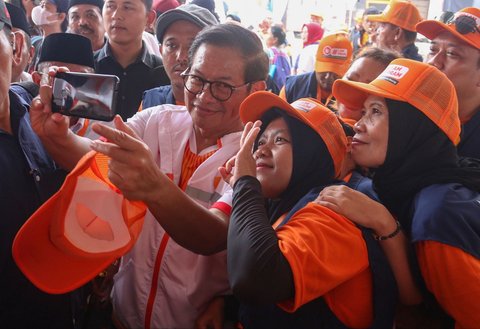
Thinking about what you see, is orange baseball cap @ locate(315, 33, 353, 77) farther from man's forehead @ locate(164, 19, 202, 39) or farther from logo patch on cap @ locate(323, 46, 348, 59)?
man's forehead @ locate(164, 19, 202, 39)

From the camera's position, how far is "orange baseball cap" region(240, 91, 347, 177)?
153cm

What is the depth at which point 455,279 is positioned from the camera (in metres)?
1.22

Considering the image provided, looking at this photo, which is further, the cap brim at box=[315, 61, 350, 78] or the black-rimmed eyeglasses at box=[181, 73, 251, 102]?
the cap brim at box=[315, 61, 350, 78]

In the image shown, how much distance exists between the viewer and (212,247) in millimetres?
1451

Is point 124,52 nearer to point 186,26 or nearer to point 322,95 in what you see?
point 186,26

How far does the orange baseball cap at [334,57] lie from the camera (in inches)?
145

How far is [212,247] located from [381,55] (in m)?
1.74

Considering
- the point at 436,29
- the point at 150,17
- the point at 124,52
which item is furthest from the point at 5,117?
the point at 436,29

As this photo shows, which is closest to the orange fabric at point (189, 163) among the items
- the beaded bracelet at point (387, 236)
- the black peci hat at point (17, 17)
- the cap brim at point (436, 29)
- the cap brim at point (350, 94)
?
the cap brim at point (350, 94)

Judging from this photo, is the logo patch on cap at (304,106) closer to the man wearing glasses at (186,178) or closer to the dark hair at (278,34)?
the man wearing glasses at (186,178)

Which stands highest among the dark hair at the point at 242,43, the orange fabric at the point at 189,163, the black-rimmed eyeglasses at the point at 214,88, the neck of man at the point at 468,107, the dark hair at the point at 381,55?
the dark hair at the point at 242,43

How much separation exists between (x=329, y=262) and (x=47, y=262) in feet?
2.61

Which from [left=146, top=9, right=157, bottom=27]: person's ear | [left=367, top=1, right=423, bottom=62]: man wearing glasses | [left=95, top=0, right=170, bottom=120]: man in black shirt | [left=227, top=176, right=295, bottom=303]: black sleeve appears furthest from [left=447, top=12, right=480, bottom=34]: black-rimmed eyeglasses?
[left=146, top=9, right=157, bottom=27]: person's ear

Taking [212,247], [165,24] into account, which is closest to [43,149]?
[212,247]
